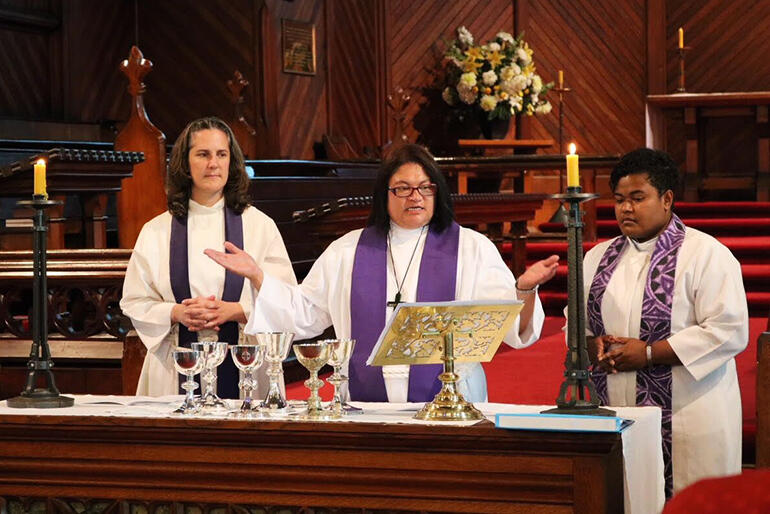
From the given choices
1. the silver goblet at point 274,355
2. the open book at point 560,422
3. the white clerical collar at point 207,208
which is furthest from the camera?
the white clerical collar at point 207,208

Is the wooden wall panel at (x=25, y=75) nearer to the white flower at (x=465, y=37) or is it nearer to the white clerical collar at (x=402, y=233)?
the white flower at (x=465, y=37)

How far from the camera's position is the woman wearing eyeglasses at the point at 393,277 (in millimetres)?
3758

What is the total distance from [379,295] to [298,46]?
8106 mm

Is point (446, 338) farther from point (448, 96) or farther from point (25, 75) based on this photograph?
point (448, 96)

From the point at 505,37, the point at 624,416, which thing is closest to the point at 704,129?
the point at 505,37

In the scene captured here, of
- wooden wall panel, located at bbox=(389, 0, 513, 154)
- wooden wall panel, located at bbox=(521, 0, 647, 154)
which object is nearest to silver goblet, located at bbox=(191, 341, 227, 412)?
wooden wall panel, located at bbox=(389, 0, 513, 154)

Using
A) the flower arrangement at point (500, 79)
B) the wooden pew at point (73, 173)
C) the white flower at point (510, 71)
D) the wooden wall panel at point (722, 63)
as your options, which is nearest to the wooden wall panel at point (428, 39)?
the flower arrangement at point (500, 79)

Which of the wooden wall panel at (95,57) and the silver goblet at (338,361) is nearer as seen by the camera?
the silver goblet at (338,361)

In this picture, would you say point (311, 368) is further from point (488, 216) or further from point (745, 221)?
point (745, 221)

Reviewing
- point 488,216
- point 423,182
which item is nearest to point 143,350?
point 423,182

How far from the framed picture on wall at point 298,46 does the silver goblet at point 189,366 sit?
8515 mm

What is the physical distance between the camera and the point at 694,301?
3.76 m

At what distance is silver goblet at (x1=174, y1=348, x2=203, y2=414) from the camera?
3.18 metres

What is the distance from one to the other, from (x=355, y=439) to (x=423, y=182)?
39.7 inches
